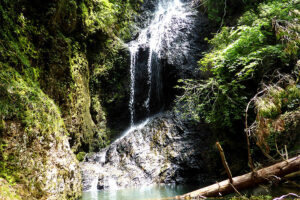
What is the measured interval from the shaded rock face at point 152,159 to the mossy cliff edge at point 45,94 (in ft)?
4.48

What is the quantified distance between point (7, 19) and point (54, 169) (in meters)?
3.34

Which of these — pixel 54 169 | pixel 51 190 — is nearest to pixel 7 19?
pixel 54 169

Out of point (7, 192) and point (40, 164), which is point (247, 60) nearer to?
point (40, 164)

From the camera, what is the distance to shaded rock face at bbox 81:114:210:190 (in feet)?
23.6

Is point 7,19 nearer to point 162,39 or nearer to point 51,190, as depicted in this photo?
point 51,190

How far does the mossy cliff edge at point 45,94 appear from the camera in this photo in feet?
10.7

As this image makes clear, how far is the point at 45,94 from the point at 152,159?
4.68 metres

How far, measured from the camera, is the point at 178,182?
7.09 meters

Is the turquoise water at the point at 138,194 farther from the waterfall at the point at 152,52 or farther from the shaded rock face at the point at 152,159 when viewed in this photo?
the waterfall at the point at 152,52

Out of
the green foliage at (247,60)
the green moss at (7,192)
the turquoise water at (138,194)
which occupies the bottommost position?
the turquoise water at (138,194)

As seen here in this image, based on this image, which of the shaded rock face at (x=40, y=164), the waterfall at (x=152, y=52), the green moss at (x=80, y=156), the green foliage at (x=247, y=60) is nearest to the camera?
the shaded rock face at (x=40, y=164)

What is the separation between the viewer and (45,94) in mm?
5094

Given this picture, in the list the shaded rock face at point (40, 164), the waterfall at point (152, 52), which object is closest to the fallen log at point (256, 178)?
the shaded rock face at point (40, 164)

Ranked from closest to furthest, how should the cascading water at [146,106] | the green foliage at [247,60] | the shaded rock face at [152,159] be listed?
the green foliage at [247,60]
the shaded rock face at [152,159]
the cascading water at [146,106]
